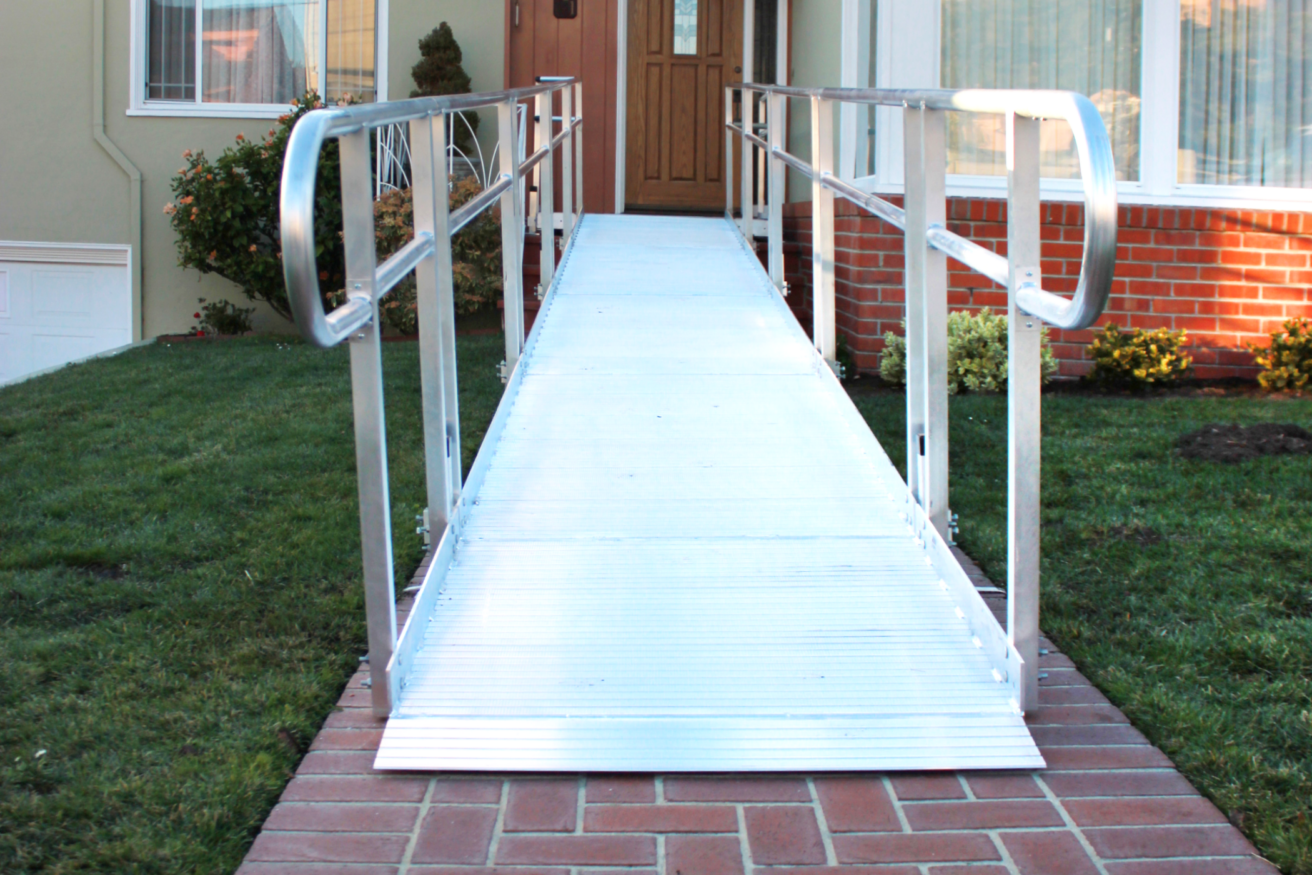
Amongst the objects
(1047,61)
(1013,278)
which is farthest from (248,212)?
(1013,278)

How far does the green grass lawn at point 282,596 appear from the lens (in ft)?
6.70

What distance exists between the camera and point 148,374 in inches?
251

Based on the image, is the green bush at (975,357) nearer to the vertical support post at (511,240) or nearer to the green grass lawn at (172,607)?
Result: the green grass lawn at (172,607)

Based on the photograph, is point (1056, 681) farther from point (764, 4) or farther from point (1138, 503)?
point (764, 4)

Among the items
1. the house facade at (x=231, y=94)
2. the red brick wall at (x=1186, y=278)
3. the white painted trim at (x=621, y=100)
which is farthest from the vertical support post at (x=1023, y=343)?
the white painted trim at (x=621, y=100)

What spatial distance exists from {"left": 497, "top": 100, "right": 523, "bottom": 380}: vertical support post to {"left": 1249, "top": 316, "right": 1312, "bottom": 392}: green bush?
402 centimetres

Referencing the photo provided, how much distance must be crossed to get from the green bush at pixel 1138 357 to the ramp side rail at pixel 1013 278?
9.27 ft

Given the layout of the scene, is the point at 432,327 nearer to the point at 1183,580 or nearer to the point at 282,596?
the point at 282,596

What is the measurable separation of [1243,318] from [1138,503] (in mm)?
3081

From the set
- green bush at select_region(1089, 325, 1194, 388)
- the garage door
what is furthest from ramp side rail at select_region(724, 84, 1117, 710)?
the garage door

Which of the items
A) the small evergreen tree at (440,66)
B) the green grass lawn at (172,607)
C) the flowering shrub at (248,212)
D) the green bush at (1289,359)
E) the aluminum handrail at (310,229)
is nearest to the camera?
the aluminum handrail at (310,229)

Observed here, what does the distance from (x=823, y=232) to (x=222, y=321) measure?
6055 mm

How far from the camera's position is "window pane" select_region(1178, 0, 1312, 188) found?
6.41 m

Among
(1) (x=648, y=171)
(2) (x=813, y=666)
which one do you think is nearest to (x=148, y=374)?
(1) (x=648, y=171)
